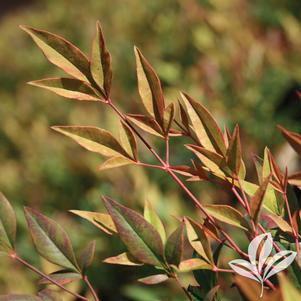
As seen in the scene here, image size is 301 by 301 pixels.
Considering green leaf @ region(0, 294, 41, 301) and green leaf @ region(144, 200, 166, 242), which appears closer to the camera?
green leaf @ region(0, 294, 41, 301)

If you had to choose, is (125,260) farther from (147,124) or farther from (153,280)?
(147,124)

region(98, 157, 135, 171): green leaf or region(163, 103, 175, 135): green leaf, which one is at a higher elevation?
region(163, 103, 175, 135): green leaf

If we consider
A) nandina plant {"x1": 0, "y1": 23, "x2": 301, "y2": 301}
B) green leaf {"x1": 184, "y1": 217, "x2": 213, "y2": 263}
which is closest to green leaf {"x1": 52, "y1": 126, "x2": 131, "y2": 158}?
nandina plant {"x1": 0, "y1": 23, "x2": 301, "y2": 301}

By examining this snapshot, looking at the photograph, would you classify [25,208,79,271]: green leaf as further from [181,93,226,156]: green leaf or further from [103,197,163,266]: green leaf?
[181,93,226,156]: green leaf

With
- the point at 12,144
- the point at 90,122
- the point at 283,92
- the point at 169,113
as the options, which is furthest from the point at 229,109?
the point at 169,113

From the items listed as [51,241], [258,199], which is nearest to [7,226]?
[51,241]

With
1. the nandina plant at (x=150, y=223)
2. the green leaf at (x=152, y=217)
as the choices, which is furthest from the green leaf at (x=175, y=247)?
the green leaf at (x=152, y=217)
